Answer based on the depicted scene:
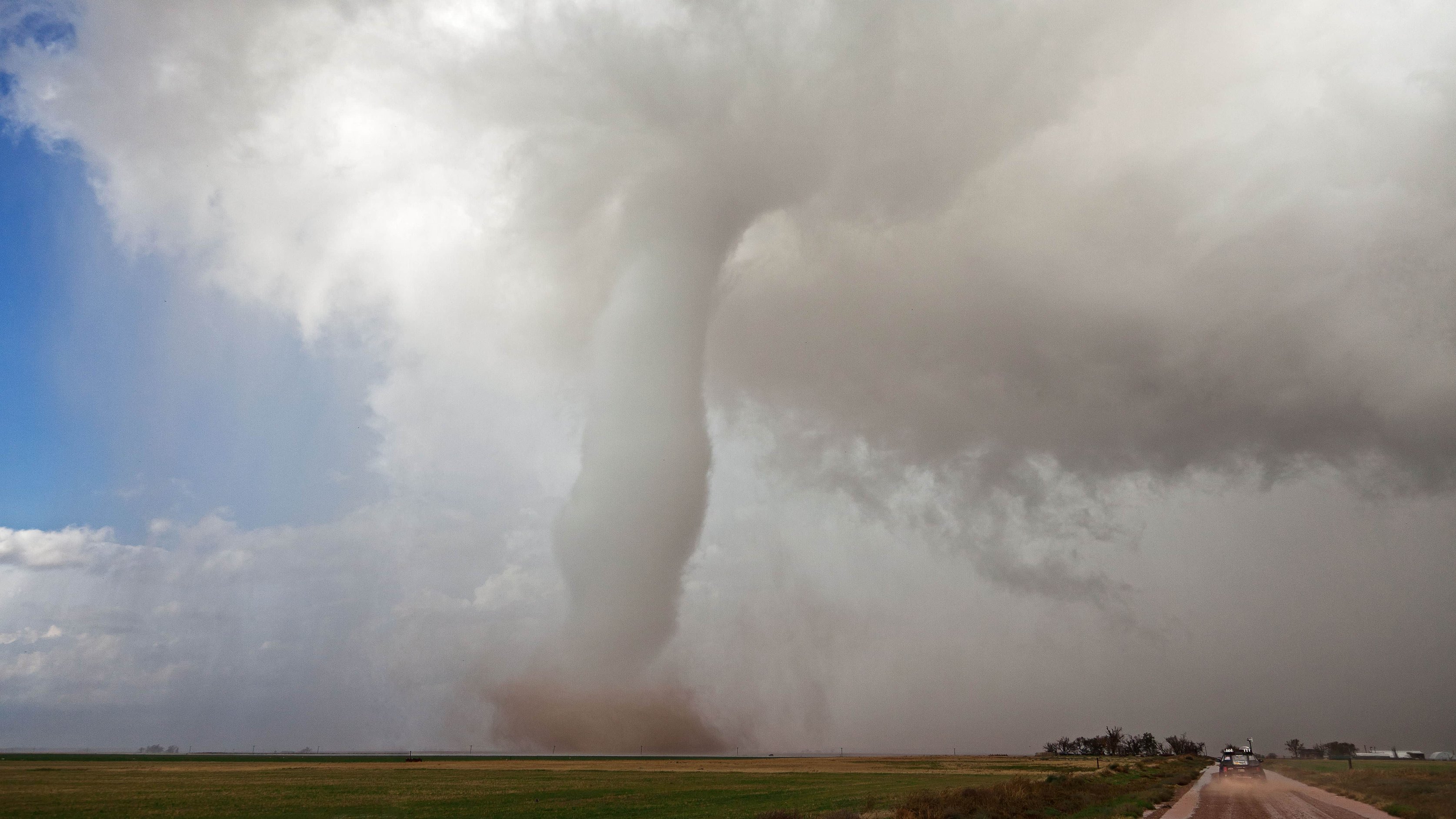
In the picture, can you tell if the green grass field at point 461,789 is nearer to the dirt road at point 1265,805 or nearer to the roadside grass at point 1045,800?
the roadside grass at point 1045,800

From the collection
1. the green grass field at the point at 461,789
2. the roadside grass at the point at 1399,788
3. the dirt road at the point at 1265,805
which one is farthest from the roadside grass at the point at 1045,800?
the roadside grass at the point at 1399,788

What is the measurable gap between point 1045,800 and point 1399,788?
42451mm

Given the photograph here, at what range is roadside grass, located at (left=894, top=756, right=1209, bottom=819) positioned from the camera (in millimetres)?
45625

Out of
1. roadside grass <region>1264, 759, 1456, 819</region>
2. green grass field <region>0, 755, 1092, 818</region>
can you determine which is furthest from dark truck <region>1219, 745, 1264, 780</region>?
green grass field <region>0, 755, 1092, 818</region>

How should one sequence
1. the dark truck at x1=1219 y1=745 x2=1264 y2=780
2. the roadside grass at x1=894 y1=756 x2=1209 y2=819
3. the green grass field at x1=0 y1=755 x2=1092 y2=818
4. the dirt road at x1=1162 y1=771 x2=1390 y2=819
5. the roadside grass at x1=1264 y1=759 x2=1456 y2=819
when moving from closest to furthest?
the dirt road at x1=1162 y1=771 x2=1390 y2=819, the roadside grass at x1=894 y1=756 x2=1209 y2=819, the roadside grass at x1=1264 y1=759 x2=1456 y2=819, the green grass field at x1=0 y1=755 x2=1092 y2=818, the dark truck at x1=1219 y1=745 x2=1264 y2=780

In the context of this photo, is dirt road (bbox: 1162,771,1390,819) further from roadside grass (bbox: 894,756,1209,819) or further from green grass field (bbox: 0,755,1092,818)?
green grass field (bbox: 0,755,1092,818)

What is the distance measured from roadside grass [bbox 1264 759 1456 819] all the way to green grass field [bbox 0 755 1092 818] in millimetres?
30027

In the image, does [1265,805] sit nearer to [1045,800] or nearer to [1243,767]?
[1045,800]

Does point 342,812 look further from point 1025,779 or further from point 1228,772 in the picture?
point 1228,772

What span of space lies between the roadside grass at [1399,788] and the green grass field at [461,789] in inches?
1182

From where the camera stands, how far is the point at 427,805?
2413 inches

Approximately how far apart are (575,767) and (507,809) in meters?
89.2

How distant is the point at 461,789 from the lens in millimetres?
81500

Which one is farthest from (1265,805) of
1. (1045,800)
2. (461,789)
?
(461,789)
